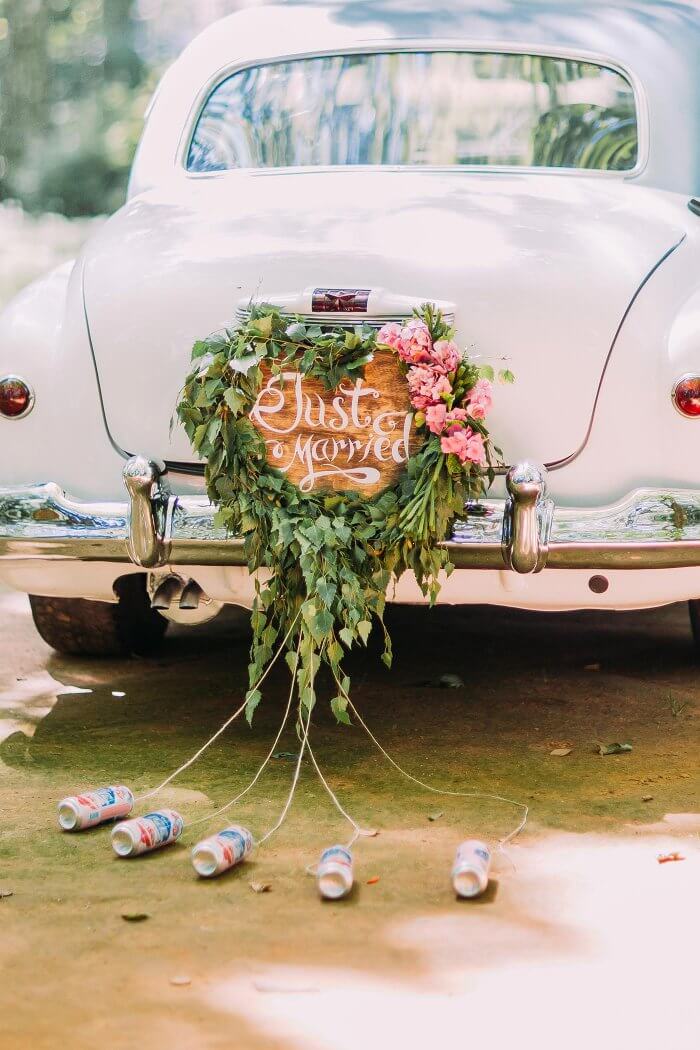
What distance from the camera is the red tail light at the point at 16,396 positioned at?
3.78 meters

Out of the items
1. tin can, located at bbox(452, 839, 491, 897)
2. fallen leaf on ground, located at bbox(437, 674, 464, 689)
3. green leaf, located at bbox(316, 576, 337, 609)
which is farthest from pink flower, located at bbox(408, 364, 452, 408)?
fallen leaf on ground, located at bbox(437, 674, 464, 689)

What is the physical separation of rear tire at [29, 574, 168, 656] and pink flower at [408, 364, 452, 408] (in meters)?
1.60

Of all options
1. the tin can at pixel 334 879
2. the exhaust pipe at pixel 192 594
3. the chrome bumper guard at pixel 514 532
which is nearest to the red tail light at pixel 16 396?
the chrome bumper guard at pixel 514 532

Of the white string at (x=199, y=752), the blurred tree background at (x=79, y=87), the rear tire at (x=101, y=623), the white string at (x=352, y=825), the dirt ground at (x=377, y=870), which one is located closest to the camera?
the dirt ground at (x=377, y=870)

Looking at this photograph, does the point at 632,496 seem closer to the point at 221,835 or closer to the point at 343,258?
the point at 343,258

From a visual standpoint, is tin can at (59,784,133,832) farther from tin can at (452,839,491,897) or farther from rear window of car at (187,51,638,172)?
rear window of car at (187,51,638,172)

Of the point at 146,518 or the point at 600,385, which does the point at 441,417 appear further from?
the point at 146,518

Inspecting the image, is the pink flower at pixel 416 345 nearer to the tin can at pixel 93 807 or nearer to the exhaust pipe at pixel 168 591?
the exhaust pipe at pixel 168 591

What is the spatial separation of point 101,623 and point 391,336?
6.30 feet

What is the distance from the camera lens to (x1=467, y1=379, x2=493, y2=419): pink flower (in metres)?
3.33

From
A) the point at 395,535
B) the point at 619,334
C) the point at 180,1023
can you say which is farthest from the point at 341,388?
the point at 180,1023

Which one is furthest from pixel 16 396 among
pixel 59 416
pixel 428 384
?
pixel 428 384

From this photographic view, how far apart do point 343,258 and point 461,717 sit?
1.56m

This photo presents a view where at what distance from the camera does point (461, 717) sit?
4.17 m
